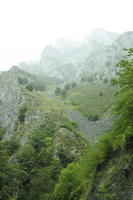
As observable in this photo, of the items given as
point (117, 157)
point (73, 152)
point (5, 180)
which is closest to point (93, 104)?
point (73, 152)

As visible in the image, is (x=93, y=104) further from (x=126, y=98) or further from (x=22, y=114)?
(x=126, y=98)

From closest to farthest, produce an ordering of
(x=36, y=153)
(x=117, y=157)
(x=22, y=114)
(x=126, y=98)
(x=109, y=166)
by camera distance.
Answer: (x=126, y=98) < (x=117, y=157) < (x=109, y=166) < (x=36, y=153) < (x=22, y=114)

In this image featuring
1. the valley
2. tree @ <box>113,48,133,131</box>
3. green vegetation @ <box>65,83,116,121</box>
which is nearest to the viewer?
tree @ <box>113,48,133,131</box>

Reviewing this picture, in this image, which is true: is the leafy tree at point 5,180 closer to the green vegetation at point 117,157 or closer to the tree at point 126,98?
the green vegetation at point 117,157

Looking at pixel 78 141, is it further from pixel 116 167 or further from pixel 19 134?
pixel 116 167

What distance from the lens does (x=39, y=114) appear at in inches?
1937

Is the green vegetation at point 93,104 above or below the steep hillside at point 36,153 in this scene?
above

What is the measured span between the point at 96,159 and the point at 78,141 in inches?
942

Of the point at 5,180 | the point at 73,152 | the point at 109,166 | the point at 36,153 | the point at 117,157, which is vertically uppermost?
the point at 117,157

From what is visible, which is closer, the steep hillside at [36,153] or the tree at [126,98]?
the tree at [126,98]

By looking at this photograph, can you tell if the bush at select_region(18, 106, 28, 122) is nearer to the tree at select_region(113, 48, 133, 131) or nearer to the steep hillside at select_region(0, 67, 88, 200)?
the steep hillside at select_region(0, 67, 88, 200)

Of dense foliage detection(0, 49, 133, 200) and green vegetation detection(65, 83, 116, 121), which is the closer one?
dense foliage detection(0, 49, 133, 200)

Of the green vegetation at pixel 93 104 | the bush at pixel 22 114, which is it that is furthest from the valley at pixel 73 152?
the green vegetation at pixel 93 104

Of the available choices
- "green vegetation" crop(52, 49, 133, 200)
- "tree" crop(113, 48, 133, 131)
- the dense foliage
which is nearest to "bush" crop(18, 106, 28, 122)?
the dense foliage
